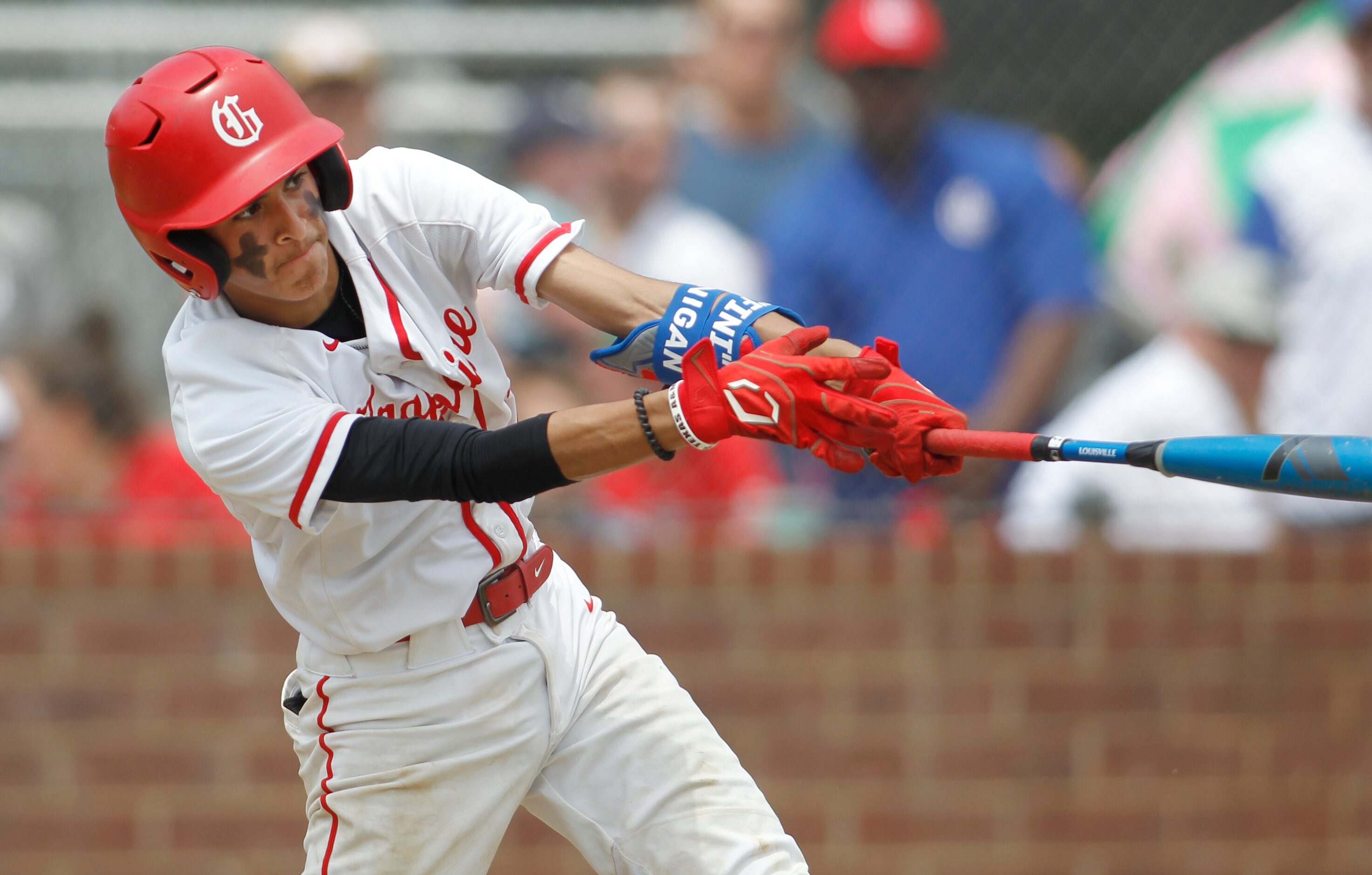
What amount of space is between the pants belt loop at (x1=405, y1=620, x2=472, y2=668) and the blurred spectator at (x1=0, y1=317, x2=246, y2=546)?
231cm

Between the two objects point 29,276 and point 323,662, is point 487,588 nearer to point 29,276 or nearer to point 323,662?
point 323,662

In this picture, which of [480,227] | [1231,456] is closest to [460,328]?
[480,227]

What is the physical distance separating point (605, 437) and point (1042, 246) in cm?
271

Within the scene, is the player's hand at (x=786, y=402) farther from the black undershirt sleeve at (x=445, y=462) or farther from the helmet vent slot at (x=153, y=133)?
the helmet vent slot at (x=153, y=133)

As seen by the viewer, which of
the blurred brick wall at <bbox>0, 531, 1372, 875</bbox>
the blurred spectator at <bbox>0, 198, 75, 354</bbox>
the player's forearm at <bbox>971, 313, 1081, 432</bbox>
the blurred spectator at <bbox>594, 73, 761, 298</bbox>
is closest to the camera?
the player's forearm at <bbox>971, 313, 1081, 432</bbox>

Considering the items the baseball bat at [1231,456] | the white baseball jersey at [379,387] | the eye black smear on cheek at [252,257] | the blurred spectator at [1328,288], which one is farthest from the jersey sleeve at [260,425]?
the blurred spectator at [1328,288]

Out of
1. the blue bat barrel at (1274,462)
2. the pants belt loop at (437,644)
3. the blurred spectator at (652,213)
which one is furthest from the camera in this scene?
the blurred spectator at (652,213)

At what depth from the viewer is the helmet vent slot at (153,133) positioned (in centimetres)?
264

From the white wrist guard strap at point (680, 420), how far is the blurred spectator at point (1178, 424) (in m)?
2.58

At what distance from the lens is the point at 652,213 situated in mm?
5246

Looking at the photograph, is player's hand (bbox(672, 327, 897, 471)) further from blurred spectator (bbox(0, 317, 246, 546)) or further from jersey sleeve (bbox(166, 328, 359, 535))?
blurred spectator (bbox(0, 317, 246, 546))

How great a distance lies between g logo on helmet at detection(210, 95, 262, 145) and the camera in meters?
2.63

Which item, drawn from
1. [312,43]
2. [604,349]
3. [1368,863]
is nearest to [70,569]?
[312,43]

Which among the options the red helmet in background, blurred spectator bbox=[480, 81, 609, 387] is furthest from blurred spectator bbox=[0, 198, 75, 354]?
the red helmet in background
